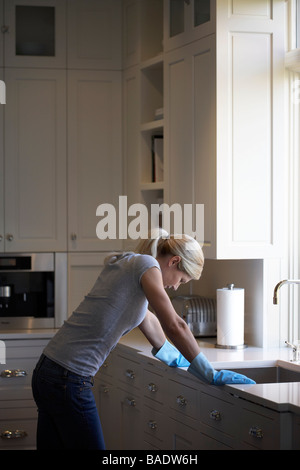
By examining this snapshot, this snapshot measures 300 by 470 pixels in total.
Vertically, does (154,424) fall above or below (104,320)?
below

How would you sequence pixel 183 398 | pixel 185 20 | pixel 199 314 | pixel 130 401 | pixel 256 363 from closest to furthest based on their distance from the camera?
pixel 183 398
pixel 256 363
pixel 130 401
pixel 185 20
pixel 199 314

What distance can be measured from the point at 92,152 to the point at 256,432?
2317mm

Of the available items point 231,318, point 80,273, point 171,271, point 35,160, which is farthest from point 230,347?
point 35,160

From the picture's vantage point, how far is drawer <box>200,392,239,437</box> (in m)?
2.44

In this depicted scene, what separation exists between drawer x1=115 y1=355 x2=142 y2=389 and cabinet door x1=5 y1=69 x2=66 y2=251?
960 millimetres

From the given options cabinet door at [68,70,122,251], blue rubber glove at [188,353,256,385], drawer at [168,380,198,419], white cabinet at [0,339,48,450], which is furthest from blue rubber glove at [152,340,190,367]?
cabinet door at [68,70,122,251]

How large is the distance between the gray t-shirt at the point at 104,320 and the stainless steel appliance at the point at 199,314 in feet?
3.92

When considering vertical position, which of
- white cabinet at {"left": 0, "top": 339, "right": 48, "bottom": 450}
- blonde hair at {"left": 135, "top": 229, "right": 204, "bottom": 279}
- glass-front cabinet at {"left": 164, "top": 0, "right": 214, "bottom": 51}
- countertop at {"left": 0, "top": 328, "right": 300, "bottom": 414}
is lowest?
white cabinet at {"left": 0, "top": 339, "right": 48, "bottom": 450}

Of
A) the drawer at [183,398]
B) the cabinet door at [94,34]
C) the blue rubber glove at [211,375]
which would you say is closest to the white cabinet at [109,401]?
the drawer at [183,398]

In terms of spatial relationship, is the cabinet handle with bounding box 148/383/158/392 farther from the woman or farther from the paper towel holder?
the woman

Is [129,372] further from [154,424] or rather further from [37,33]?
[37,33]

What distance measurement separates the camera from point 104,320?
2.36 meters

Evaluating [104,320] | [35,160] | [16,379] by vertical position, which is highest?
[35,160]

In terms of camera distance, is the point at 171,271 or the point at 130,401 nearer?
the point at 171,271
